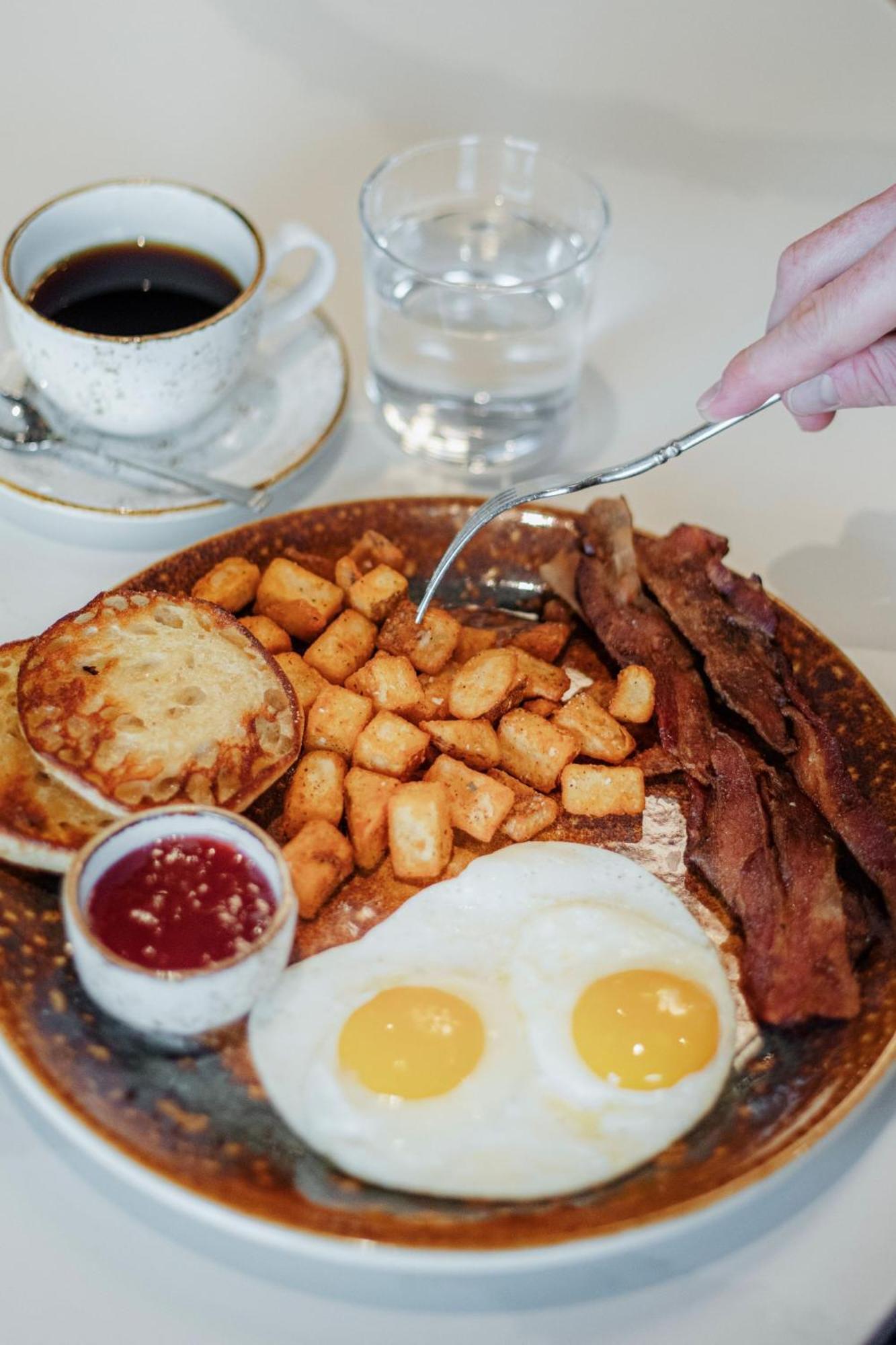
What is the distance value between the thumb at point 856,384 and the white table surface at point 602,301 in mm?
479

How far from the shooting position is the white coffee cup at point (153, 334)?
2146mm

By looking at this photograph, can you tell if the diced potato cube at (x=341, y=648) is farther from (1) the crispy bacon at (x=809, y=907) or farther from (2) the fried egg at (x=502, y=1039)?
(1) the crispy bacon at (x=809, y=907)

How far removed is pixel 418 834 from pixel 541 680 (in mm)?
384

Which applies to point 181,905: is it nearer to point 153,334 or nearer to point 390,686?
point 390,686

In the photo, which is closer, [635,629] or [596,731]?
[596,731]

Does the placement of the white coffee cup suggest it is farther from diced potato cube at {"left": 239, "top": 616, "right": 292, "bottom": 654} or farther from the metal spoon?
diced potato cube at {"left": 239, "top": 616, "right": 292, "bottom": 654}

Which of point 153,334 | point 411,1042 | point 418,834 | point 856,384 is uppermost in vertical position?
point 856,384

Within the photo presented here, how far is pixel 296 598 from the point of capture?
6.55 feet

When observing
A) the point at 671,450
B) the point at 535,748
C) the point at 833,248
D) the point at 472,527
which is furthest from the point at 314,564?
the point at 833,248

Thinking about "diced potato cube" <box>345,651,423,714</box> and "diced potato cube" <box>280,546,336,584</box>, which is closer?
"diced potato cube" <box>345,651,423,714</box>

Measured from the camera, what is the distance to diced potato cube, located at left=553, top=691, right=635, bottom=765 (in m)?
1.90

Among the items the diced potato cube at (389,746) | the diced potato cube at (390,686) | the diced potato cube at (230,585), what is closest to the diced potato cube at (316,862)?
the diced potato cube at (389,746)

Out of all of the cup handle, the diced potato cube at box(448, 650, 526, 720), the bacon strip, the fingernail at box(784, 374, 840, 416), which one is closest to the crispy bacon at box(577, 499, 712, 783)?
the bacon strip

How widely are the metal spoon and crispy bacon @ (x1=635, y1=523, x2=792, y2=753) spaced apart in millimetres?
702
